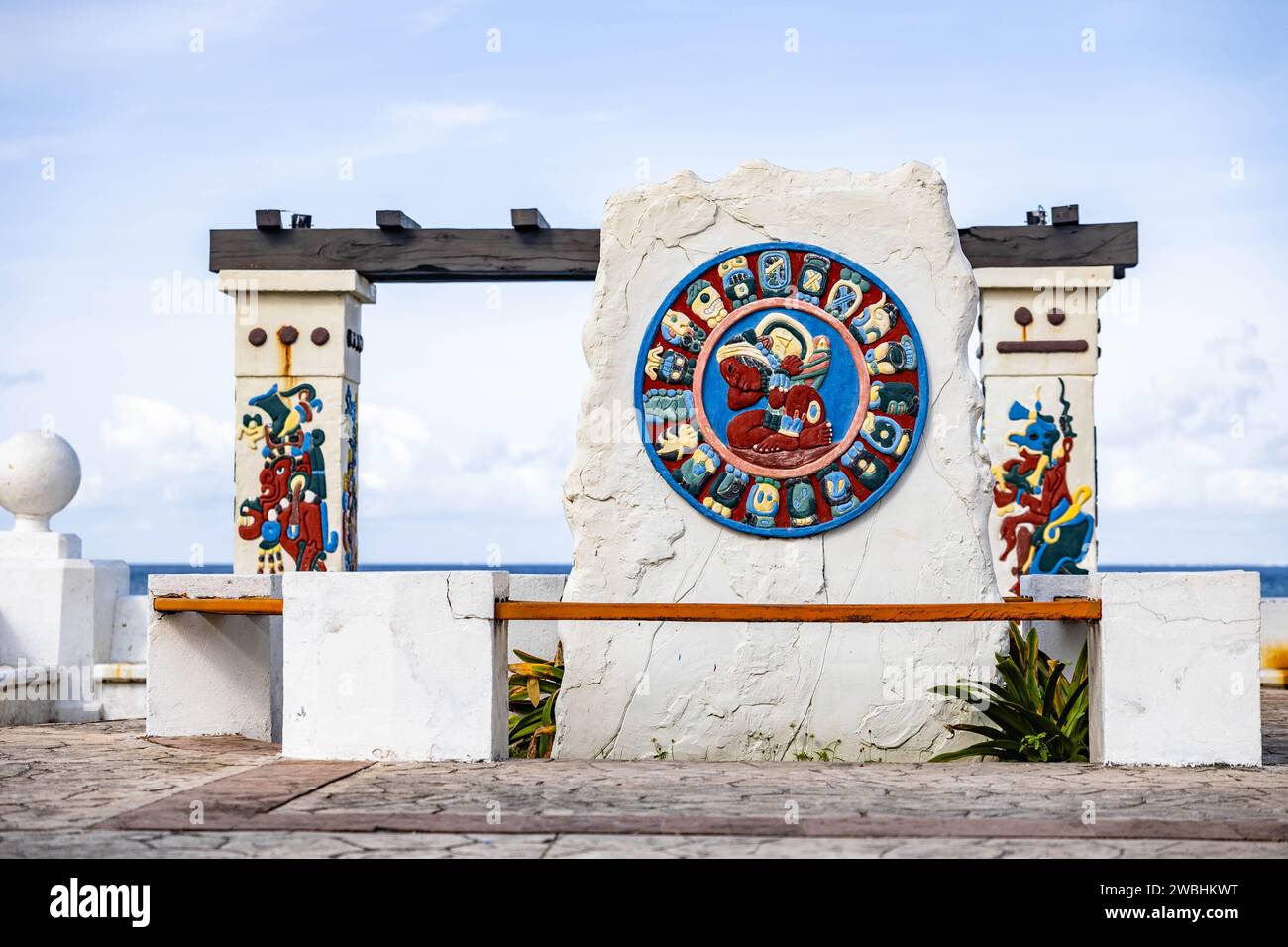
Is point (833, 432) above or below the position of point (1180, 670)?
above

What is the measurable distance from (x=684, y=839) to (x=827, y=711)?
2.78 meters

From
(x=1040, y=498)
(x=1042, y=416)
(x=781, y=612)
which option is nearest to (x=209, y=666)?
(x=781, y=612)

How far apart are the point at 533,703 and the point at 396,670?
→ 160 centimetres

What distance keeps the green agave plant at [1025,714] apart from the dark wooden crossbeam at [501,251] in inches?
221

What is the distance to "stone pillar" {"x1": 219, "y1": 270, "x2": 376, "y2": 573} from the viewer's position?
12305mm

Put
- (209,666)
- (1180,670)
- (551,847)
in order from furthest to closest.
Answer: (209,666), (1180,670), (551,847)

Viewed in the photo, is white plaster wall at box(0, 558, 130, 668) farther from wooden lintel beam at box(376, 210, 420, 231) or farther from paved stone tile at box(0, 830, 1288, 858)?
paved stone tile at box(0, 830, 1288, 858)

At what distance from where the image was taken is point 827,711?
23.9 ft

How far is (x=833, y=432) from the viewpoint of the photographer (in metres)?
7.40

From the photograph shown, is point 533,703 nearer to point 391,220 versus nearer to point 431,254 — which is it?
point 431,254

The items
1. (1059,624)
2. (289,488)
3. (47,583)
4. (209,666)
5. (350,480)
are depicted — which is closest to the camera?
(209,666)

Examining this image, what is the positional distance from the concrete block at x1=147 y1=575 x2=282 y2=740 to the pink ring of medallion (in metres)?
2.53

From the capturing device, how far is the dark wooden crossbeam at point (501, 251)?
12234 millimetres
